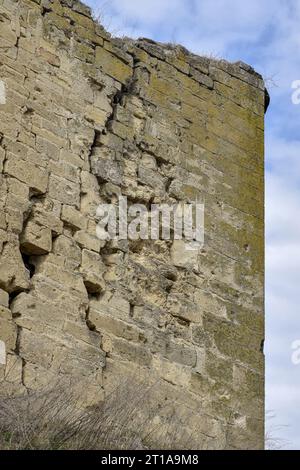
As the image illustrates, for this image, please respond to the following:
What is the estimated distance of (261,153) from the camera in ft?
37.3

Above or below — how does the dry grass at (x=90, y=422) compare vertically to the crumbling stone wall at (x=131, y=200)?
below

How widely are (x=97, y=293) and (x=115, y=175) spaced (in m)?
0.93

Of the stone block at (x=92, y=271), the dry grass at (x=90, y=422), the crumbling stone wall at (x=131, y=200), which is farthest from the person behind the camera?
the stone block at (x=92, y=271)

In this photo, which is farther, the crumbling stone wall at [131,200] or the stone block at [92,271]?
the stone block at [92,271]

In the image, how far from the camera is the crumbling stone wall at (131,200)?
31.0 ft

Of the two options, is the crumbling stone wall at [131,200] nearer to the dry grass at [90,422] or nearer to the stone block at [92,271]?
the stone block at [92,271]

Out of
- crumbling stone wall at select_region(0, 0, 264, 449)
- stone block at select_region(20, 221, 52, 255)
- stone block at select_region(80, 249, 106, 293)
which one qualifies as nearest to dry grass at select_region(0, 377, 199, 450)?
crumbling stone wall at select_region(0, 0, 264, 449)

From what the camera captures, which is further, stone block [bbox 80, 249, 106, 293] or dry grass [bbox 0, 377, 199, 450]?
stone block [bbox 80, 249, 106, 293]

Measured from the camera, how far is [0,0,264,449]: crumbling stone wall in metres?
9.44

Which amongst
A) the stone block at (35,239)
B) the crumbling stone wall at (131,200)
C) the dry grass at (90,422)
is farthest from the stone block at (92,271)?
the dry grass at (90,422)

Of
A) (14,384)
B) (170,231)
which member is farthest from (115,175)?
(14,384)

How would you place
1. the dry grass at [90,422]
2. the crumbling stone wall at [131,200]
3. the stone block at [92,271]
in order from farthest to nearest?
the stone block at [92,271], the crumbling stone wall at [131,200], the dry grass at [90,422]

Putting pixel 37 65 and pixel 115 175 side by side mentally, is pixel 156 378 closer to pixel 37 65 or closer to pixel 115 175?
pixel 115 175

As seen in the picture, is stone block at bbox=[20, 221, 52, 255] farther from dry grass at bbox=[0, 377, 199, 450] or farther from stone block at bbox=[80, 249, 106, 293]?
dry grass at bbox=[0, 377, 199, 450]
